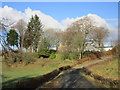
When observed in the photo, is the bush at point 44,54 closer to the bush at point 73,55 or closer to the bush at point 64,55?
the bush at point 64,55

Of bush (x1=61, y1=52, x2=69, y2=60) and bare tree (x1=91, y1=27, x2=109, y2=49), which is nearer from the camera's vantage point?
bare tree (x1=91, y1=27, x2=109, y2=49)

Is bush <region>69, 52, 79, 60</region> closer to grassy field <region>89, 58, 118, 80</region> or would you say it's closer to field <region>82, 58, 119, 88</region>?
grassy field <region>89, 58, 118, 80</region>

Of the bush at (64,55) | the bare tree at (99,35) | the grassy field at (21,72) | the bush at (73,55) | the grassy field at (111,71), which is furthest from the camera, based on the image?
the bush at (64,55)

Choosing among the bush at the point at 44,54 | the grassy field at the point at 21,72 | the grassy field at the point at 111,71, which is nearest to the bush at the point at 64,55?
the grassy field at the point at 21,72

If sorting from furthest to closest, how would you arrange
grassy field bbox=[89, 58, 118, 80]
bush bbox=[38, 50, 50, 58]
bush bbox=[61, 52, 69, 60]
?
bush bbox=[38, 50, 50, 58] → bush bbox=[61, 52, 69, 60] → grassy field bbox=[89, 58, 118, 80]

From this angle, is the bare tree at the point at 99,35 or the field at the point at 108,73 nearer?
the field at the point at 108,73

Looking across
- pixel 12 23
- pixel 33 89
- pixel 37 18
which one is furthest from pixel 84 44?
pixel 12 23

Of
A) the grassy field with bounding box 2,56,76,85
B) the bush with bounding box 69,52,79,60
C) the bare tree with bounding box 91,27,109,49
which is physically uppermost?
the bare tree with bounding box 91,27,109,49

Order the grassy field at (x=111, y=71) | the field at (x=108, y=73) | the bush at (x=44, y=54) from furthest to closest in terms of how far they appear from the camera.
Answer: the bush at (x=44, y=54) < the grassy field at (x=111, y=71) < the field at (x=108, y=73)

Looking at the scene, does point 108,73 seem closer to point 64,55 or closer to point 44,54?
point 64,55

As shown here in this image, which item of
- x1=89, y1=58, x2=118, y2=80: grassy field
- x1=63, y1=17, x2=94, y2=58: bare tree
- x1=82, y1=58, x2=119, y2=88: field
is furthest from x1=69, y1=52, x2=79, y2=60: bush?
x1=82, y1=58, x2=119, y2=88: field

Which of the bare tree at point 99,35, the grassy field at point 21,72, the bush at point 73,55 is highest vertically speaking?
the bare tree at point 99,35

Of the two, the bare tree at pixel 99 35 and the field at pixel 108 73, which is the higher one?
the bare tree at pixel 99 35

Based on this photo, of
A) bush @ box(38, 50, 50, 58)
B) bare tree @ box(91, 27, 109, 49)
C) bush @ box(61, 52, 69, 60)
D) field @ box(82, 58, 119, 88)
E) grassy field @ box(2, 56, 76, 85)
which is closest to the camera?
grassy field @ box(2, 56, 76, 85)
